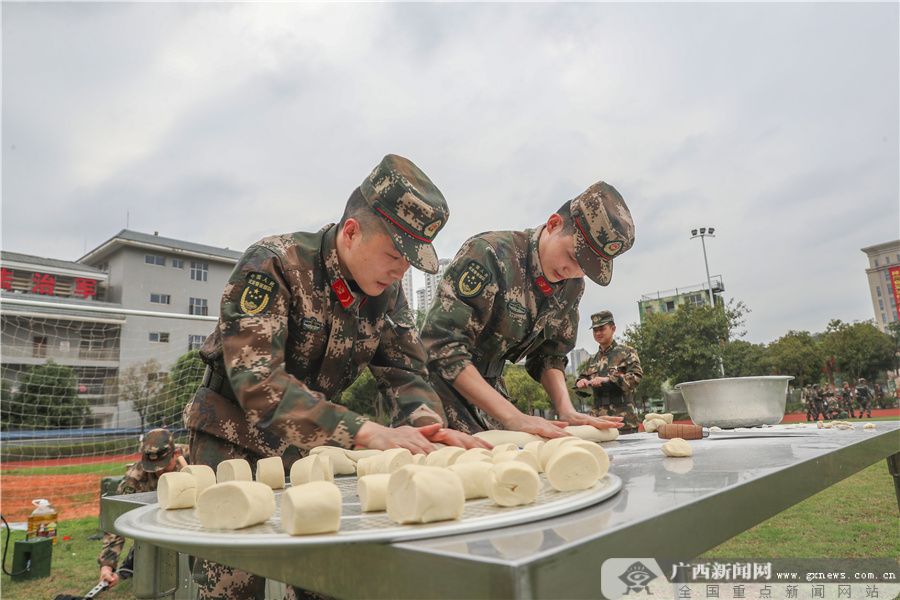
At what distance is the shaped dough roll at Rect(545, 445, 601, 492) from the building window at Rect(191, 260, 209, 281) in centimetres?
3807

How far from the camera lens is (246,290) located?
5.89 ft

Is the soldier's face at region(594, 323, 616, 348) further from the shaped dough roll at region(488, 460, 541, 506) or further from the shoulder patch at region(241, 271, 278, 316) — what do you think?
the shaped dough roll at region(488, 460, 541, 506)

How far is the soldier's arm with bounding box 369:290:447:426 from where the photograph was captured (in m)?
2.22

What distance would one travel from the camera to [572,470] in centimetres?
101

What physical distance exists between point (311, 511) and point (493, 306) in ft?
6.51

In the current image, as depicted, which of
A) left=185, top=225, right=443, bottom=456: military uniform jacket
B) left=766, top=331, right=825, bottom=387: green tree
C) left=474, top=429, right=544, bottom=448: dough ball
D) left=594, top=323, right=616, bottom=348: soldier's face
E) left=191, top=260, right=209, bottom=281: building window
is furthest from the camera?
left=191, top=260, right=209, bottom=281: building window

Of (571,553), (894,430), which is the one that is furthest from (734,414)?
(571,553)

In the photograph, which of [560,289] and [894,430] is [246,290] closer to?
[560,289]

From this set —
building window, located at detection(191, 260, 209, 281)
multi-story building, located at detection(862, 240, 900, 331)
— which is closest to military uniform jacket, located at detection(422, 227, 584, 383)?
building window, located at detection(191, 260, 209, 281)

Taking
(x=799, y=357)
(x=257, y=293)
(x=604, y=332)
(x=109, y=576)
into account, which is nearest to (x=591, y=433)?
(x=257, y=293)

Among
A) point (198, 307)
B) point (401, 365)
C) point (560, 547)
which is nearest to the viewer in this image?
point (560, 547)

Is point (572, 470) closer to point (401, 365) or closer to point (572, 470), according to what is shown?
point (572, 470)

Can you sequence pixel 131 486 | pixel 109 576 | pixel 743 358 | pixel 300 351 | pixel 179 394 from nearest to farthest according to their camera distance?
1. pixel 300 351
2. pixel 109 576
3. pixel 131 486
4. pixel 179 394
5. pixel 743 358

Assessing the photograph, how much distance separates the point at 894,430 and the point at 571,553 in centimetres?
232
